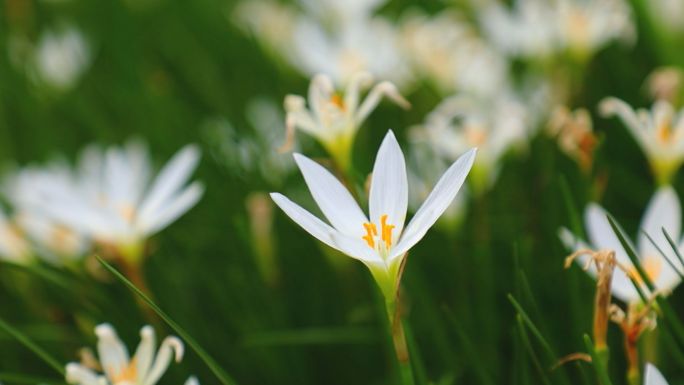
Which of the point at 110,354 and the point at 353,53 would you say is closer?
the point at 110,354

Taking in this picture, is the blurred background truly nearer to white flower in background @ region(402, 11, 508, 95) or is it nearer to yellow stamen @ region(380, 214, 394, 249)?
white flower in background @ region(402, 11, 508, 95)

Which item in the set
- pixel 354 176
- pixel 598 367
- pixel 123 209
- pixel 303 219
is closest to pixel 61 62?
pixel 123 209

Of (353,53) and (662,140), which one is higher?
(353,53)

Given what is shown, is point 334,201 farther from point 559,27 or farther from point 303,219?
point 559,27

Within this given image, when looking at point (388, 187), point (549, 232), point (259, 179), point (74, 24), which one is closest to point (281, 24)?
point (259, 179)

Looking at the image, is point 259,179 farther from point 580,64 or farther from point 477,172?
point 580,64

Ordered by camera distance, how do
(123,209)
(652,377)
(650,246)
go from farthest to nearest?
1. (123,209)
2. (650,246)
3. (652,377)
